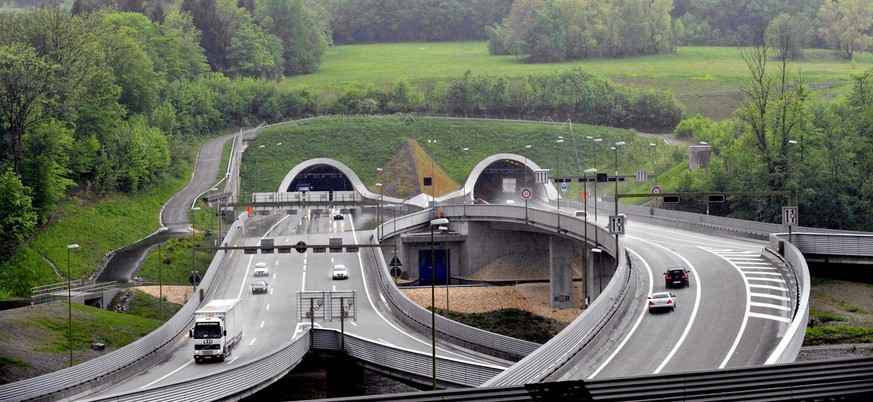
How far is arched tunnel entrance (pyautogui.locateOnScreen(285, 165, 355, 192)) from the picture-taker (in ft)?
484

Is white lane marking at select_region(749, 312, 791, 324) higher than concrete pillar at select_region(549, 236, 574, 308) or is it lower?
higher

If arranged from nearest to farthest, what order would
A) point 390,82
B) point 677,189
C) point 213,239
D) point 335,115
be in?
point 213,239 < point 677,189 < point 335,115 < point 390,82

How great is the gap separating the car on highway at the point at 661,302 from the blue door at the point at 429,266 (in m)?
46.8

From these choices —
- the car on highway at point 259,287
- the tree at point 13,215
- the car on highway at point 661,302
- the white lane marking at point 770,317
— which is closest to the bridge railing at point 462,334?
the car on highway at point 661,302

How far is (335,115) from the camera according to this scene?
167 m

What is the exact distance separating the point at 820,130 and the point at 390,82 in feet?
301

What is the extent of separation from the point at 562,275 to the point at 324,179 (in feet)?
205

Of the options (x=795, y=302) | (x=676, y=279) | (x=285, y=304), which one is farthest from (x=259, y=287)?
(x=795, y=302)

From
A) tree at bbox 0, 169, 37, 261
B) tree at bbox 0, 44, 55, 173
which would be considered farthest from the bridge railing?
tree at bbox 0, 44, 55, 173

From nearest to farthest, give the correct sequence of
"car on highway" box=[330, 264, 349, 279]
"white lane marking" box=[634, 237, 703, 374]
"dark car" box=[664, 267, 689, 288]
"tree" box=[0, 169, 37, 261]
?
"white lane marking" box=[634, 237, 703, 374]
"dark car" box=[664, 267, 689, 288]
"car on highway" box=[330, 264, 349, 279]
"tree" box=[0, 169, 37, 261]

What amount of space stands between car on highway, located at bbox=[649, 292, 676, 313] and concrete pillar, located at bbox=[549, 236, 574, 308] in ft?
110

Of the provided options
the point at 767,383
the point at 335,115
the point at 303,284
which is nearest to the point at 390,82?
the point at 335,115

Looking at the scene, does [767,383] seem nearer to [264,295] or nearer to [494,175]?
[264,295]

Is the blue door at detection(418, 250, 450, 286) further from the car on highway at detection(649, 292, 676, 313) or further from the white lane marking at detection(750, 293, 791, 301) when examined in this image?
the car on highway at detection(649, 292, 676, 313)
